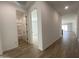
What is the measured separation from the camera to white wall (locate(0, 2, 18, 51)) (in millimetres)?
2744

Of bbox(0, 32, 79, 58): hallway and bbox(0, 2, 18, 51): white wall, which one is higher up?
bbox(0, 2, 18, 51): white wall

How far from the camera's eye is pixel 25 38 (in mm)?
4250

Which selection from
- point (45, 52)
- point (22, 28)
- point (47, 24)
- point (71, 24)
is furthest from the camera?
point (71, 24)

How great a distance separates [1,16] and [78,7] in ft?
8.67

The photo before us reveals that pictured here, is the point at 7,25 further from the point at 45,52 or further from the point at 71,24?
the point at 71,24

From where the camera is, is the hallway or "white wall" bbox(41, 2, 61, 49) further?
"white wall" bbox(41, 2, 61, 49)

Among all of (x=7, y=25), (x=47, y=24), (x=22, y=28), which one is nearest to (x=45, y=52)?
(x=47, y=24)

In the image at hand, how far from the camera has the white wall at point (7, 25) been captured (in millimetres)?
2744

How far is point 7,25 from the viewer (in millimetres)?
2930

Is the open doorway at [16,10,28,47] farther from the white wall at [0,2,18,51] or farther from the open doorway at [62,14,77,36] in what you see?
the open doorway at [62,14,77,36]

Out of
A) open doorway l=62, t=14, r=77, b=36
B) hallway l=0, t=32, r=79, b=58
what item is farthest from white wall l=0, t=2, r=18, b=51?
open doorway l=62, t=14, r=77, b=36

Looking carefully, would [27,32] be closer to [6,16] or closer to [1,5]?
[6,16]

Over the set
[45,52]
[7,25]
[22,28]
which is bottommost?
[45,52]

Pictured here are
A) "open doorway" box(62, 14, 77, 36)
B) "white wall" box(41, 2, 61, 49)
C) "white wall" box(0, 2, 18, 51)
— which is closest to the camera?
"white wall" box(0, 2, 18, 51)
